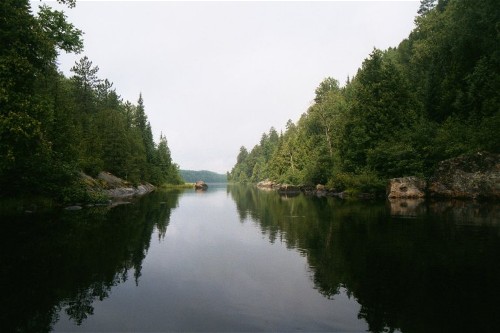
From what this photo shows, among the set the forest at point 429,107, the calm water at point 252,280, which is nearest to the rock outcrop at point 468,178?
the forest at point 429,107

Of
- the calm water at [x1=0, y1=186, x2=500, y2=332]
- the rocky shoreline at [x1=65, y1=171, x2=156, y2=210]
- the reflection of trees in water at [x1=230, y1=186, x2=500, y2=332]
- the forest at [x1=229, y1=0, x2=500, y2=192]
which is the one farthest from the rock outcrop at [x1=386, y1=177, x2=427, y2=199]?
the rocky shoreline at [x1=65, y1=171, x2=156, y2=210]

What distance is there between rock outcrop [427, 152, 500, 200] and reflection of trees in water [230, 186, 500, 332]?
630 inches

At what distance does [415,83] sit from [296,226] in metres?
46.6

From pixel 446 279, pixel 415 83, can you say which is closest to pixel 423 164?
pixel 415 83

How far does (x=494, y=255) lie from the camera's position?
33.5ft

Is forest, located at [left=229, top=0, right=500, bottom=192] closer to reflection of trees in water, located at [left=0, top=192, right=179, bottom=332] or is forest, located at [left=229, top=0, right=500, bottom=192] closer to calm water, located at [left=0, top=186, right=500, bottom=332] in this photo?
calm water, located at [left=0, top=186, right=500, bottom=332]

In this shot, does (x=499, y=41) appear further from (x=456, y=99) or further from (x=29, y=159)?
(x=29, y=159)

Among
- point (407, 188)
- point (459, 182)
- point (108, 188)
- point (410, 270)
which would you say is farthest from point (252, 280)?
point (108, 188)

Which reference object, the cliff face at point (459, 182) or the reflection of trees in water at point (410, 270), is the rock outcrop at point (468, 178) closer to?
the cliff face at point (459, 182)

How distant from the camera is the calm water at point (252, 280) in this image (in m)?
5.97

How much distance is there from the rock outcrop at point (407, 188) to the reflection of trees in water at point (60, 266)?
26569mm

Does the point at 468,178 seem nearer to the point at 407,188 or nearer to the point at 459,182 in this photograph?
the point at 459,182

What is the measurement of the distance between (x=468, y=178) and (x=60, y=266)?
33.6m

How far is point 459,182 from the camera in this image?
105 feet
